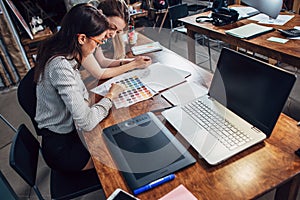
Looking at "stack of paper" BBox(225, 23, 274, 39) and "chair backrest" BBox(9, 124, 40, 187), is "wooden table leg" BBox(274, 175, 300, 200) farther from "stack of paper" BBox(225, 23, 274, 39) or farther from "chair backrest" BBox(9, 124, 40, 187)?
"stack of paper" BBox(225, 23, 274, 39)

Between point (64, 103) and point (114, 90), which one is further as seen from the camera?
point (114, 90)

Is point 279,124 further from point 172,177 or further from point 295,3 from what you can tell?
point 295,3

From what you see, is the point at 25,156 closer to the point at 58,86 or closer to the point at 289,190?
the point at 58,86

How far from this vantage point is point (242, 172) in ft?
2.47

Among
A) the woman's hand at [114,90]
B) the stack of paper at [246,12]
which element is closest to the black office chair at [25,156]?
the woman's hand at [114,90]

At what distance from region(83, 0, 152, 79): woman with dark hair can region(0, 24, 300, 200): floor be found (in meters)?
0.85

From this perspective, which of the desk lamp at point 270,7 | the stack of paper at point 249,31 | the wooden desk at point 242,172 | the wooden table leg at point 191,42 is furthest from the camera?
the wooden table leg at point 191,42

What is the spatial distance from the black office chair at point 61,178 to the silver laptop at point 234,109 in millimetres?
507

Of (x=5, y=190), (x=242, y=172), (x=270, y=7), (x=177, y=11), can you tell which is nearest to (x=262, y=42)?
(x=270, y=7)

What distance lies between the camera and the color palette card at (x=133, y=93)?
1.18 m

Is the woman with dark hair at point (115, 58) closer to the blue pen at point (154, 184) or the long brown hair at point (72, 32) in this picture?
the long brown hair at point (72, 32)

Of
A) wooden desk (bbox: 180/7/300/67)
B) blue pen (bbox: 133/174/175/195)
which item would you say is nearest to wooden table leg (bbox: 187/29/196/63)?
wooden desk (bbox: 180/7/300/67)

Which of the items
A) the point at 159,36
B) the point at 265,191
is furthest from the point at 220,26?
the point at 159,36

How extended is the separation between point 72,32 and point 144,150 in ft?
2.20
